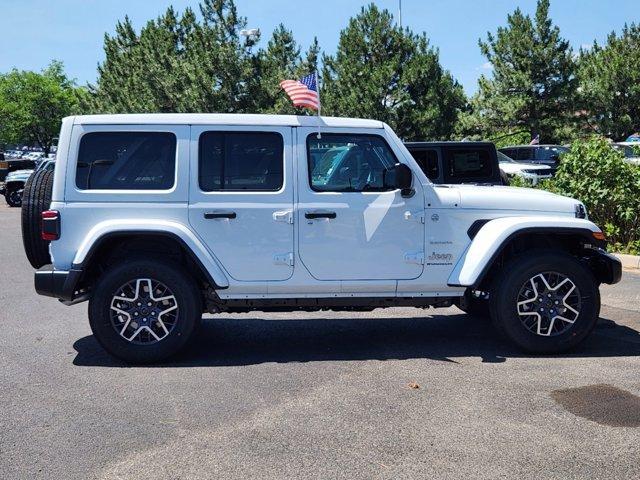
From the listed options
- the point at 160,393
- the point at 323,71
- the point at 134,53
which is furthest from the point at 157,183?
the point at 134,53

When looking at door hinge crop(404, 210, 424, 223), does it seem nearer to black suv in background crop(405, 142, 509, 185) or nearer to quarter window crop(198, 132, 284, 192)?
quarter window crop(198, 132, 284, 192)

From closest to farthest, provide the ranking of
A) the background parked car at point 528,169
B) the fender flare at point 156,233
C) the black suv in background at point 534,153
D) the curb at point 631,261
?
the fender flare at point 156,233 < the curb at point 631,261 < the background parked car at point 528,169 < the black suv in background at point 534,153

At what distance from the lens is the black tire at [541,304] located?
603cm

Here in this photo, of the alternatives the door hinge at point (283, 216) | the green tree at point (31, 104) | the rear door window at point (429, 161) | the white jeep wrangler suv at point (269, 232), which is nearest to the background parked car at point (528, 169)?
the rear door window at point (429, 161)

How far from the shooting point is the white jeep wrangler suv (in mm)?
5820

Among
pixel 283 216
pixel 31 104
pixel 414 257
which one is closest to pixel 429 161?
pixel 414 257

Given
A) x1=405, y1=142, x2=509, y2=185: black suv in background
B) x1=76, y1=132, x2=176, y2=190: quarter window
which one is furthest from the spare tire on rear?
x1=405, y1=142, x2=509, y2=185: black suv in background

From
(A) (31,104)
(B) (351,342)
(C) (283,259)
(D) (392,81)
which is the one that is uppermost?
(A) (31,104)

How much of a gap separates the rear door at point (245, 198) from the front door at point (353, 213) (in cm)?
14

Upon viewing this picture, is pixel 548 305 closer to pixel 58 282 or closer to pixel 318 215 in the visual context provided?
pixel 318 215

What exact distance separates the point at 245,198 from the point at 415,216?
141 cm

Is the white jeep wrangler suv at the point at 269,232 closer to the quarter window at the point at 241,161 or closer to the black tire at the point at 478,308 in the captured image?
the quarter window at the point at 241,161

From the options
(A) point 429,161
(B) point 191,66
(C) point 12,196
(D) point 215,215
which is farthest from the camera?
(B) point 191,66

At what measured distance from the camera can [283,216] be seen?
591 cm
